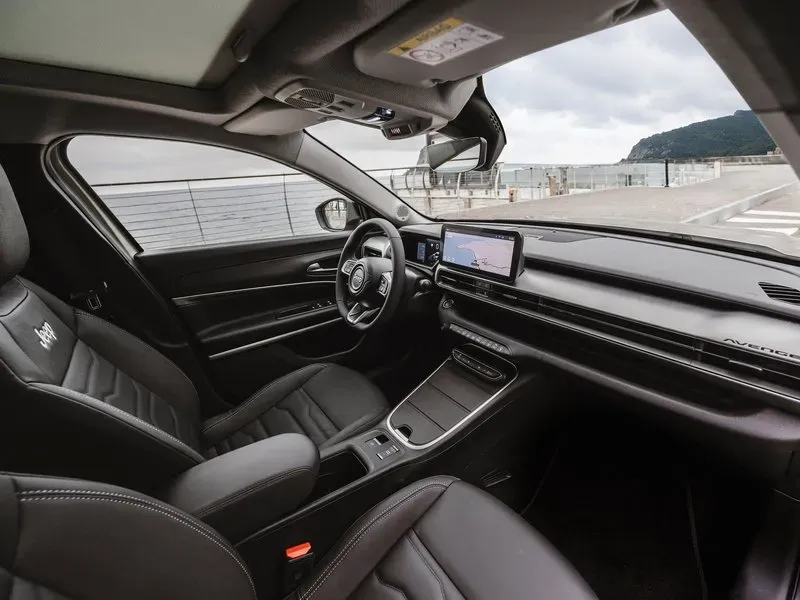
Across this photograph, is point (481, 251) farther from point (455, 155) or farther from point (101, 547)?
point (101, 547)

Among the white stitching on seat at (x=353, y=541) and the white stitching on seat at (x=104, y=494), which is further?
the white stitching on seat at (x=353, y=541)

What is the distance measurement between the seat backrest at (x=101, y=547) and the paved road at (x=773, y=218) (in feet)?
5.49

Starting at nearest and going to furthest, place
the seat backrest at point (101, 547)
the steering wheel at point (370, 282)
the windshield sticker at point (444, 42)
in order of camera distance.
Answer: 1. the seat backrest at point (101, 547)
2. the windshield sticker at point (444, 42)
3. the steering wheel at point (370, 282)

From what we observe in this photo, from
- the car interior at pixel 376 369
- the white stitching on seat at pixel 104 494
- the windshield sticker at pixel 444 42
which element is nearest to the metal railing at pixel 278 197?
the car interior at pixel 376 369

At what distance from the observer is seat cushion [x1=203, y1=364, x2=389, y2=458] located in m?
1.88

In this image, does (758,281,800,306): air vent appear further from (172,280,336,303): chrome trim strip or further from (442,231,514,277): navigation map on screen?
(172,280,336,303): chrome trim strip

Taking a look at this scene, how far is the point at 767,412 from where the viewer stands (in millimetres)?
1109

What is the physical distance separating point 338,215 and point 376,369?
3.17 feet

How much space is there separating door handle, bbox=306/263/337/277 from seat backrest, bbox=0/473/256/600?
187cm

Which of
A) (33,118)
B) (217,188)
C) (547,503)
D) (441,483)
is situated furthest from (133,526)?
(217,188)

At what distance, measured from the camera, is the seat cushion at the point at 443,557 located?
1101 millimetres

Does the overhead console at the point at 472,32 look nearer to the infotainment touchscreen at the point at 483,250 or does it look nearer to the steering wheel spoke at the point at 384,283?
the infotainment touchscreen at the point at 483,250

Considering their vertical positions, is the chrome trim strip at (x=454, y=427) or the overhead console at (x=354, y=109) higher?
the overhead console at (x=354, y=109)

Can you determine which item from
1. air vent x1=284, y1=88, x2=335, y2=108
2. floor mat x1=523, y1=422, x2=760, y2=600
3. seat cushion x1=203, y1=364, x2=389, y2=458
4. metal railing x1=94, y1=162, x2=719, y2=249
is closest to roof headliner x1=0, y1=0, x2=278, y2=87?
air vent x1=284, y1=88, x2=335, y2=108
